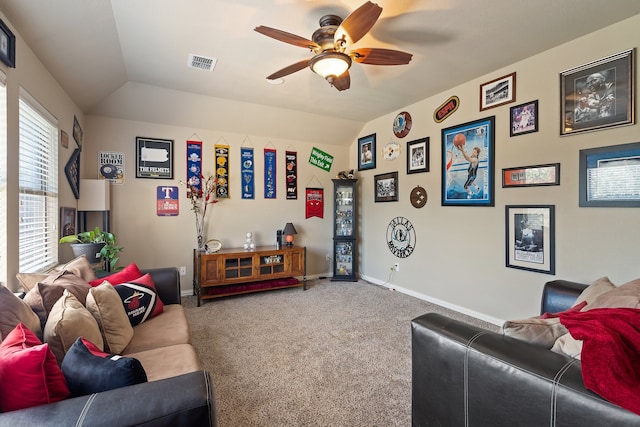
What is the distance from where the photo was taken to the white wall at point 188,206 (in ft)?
12.4

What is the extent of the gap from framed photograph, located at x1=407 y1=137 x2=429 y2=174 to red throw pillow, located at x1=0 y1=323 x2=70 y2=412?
390 centimetres

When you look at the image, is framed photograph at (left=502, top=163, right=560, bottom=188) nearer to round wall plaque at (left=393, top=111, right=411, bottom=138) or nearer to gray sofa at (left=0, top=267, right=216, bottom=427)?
round wall plaque at (left=393, top=111, right=411, bottom=138)

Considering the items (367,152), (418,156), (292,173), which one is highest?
(367,152)

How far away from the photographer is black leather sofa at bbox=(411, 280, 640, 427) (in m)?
0.84

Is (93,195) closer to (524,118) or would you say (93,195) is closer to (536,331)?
(536,331)

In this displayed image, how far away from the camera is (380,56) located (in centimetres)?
224

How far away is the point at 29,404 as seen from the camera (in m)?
0.85

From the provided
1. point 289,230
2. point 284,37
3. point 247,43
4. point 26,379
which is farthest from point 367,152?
point 26,379

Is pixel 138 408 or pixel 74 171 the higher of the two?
pixel 74 171

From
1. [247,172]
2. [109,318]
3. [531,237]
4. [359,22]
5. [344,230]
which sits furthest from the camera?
[344,230]

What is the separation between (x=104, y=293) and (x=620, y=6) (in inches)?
156

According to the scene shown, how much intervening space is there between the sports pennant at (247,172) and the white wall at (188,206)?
66 mm

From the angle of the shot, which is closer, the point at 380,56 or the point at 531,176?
the point at 380,56

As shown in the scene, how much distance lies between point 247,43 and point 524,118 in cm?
274
